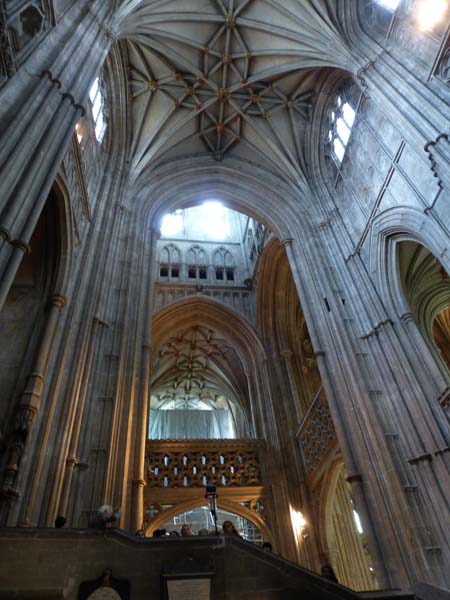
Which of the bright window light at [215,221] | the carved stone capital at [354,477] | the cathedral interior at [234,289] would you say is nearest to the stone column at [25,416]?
the cathedral interior at [234,289]

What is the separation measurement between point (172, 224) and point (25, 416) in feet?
56.9

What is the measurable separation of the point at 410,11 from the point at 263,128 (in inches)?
281

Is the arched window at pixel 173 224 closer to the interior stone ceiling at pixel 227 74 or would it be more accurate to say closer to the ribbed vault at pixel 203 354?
the ribbed vault at pixel 203 354

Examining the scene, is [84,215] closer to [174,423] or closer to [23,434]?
[23,434]

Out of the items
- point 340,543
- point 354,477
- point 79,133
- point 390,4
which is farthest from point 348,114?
point 340,543

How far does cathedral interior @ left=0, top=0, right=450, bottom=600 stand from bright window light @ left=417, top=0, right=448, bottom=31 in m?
0.06

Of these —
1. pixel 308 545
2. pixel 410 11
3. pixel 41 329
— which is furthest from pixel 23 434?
pixel 410 11

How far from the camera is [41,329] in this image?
25.2 feet

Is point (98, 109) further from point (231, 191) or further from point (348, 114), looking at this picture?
point (348, 114)

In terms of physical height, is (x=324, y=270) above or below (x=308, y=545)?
above

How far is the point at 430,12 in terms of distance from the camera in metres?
9.25

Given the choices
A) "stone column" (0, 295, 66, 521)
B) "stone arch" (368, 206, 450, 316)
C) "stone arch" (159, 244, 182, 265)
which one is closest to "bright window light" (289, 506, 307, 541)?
"stone arch" (368, 206, 450, 316)

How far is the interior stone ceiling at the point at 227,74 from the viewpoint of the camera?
498 inches

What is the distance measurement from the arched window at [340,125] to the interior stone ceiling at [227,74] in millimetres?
1467
